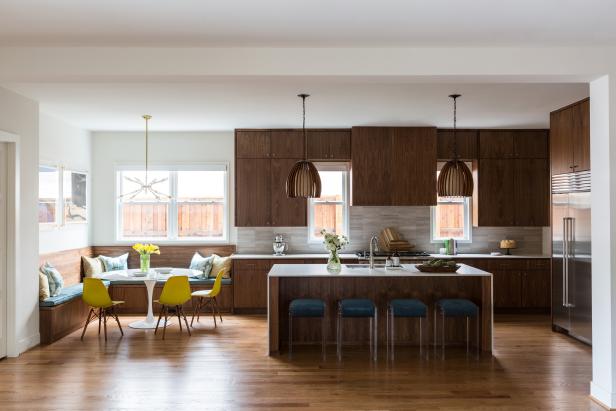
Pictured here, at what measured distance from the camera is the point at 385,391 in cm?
459

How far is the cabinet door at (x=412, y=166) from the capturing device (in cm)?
817

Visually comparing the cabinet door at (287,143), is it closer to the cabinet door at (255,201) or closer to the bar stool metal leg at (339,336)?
the cabinet door at (255,201)

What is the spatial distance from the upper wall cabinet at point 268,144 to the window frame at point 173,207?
57cm

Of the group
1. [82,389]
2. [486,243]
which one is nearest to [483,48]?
[82,389]

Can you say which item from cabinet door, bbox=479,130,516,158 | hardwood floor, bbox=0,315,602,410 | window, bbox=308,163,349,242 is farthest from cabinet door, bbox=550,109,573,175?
window, bbox=308,163,349,242

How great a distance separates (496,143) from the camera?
841 cm

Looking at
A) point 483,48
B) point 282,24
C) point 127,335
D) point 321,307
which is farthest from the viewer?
point 127,335

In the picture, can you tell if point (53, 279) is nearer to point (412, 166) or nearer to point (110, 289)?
point (110, 289)

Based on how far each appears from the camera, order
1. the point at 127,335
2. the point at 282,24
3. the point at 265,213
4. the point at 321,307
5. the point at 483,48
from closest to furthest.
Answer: the point at 282,24 → the point at 483,48 → the point at 321,307 → the point at 127,335 → the point at 265,213

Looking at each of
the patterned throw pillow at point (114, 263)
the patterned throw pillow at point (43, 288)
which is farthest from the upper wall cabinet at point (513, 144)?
the patterned throw pillow at point (43, 288)

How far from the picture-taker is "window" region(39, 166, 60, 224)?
6910 mm

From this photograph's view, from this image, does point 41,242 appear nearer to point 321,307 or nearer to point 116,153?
point 116,153

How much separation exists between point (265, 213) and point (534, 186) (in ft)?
13.5

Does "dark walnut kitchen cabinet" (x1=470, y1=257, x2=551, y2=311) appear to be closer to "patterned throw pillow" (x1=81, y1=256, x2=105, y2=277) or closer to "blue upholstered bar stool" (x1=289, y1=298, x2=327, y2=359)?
"blue upholstered bar stool" (x1=289, y1=298, x2=327, y2=359)
